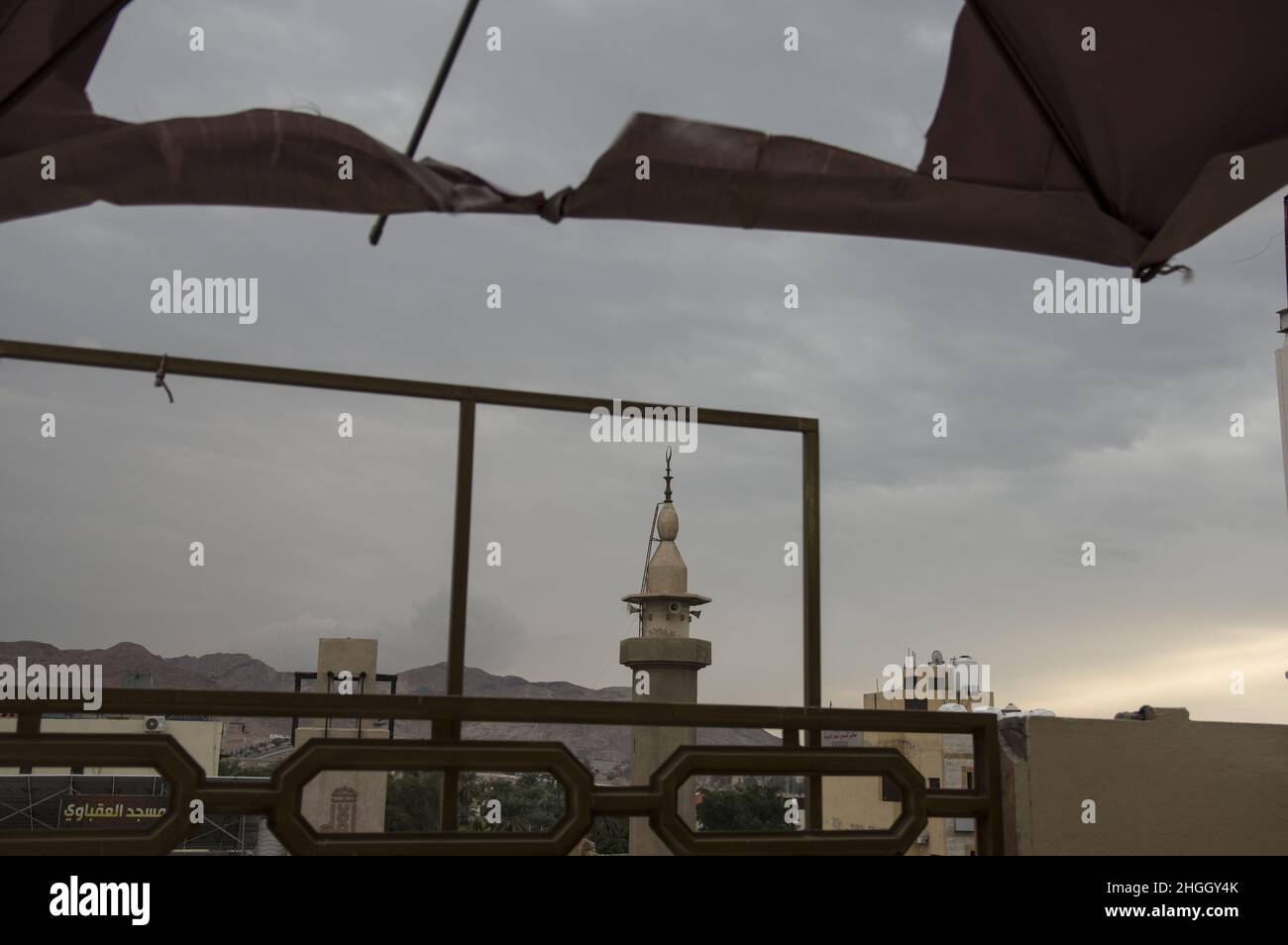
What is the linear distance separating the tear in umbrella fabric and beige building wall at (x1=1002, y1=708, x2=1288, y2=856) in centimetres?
145

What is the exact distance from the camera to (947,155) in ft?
9.11

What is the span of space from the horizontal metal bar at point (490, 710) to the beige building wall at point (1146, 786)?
26.3 inches

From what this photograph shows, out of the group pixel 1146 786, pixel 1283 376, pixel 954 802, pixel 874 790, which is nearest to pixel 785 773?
pixel 954 802

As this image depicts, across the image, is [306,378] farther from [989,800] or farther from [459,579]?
[989,800]

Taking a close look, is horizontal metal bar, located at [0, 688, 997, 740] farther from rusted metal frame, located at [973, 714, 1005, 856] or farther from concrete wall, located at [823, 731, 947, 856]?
concrete wall, located at [823, 731, 947, 856]

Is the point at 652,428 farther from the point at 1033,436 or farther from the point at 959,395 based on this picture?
the point at 959,395

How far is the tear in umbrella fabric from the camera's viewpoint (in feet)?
7.20

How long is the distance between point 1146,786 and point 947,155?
2.07m

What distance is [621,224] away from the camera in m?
2.45

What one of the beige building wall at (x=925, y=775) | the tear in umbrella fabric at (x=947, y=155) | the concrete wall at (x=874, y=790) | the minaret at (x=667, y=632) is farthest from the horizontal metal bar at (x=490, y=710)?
the concrete wall at (x=874, y=790)

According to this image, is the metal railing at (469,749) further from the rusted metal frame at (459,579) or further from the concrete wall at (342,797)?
the concrete wall at (342,797)

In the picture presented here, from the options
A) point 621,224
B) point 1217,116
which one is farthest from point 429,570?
point 1217,116

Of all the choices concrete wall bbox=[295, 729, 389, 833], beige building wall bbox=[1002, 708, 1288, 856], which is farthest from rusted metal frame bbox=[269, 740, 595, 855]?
concrete wall bbox=[295, 729, 389, 833]
